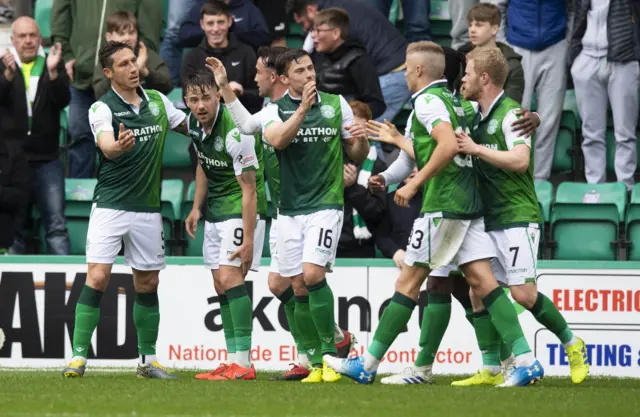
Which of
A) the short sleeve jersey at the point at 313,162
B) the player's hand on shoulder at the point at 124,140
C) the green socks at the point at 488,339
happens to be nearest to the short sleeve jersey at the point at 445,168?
the short sleeve jersey at the point at 313,162

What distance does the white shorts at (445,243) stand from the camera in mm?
8375

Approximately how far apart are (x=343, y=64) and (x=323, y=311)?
12.7ft

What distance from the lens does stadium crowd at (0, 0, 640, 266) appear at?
11492 mm

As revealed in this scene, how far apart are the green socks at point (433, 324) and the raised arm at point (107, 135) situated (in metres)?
2.31

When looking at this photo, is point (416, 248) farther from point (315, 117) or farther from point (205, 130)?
point (205, 130)

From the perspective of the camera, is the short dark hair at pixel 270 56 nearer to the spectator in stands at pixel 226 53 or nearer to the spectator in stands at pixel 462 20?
the spectator in stands at pixel 226 53

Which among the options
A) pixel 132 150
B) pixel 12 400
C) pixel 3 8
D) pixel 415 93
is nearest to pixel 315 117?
pixel 415 93

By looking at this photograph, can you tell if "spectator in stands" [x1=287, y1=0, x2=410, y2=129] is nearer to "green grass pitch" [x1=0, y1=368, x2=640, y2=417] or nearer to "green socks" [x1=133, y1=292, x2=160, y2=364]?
"green socks" [x1=133, y1=292, x2=160, y2=364]

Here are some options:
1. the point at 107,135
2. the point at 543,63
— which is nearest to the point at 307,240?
the point at 107,135

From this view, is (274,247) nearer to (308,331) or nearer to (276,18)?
(308,331)

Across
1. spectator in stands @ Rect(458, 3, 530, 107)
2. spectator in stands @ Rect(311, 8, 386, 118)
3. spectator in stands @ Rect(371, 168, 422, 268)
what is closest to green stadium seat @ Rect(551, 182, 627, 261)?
spectator in stands @ Rect(458, 3, 530, 107)

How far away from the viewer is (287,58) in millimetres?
8867

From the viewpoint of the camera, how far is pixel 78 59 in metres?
12.9

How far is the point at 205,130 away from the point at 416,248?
6.23 ft
